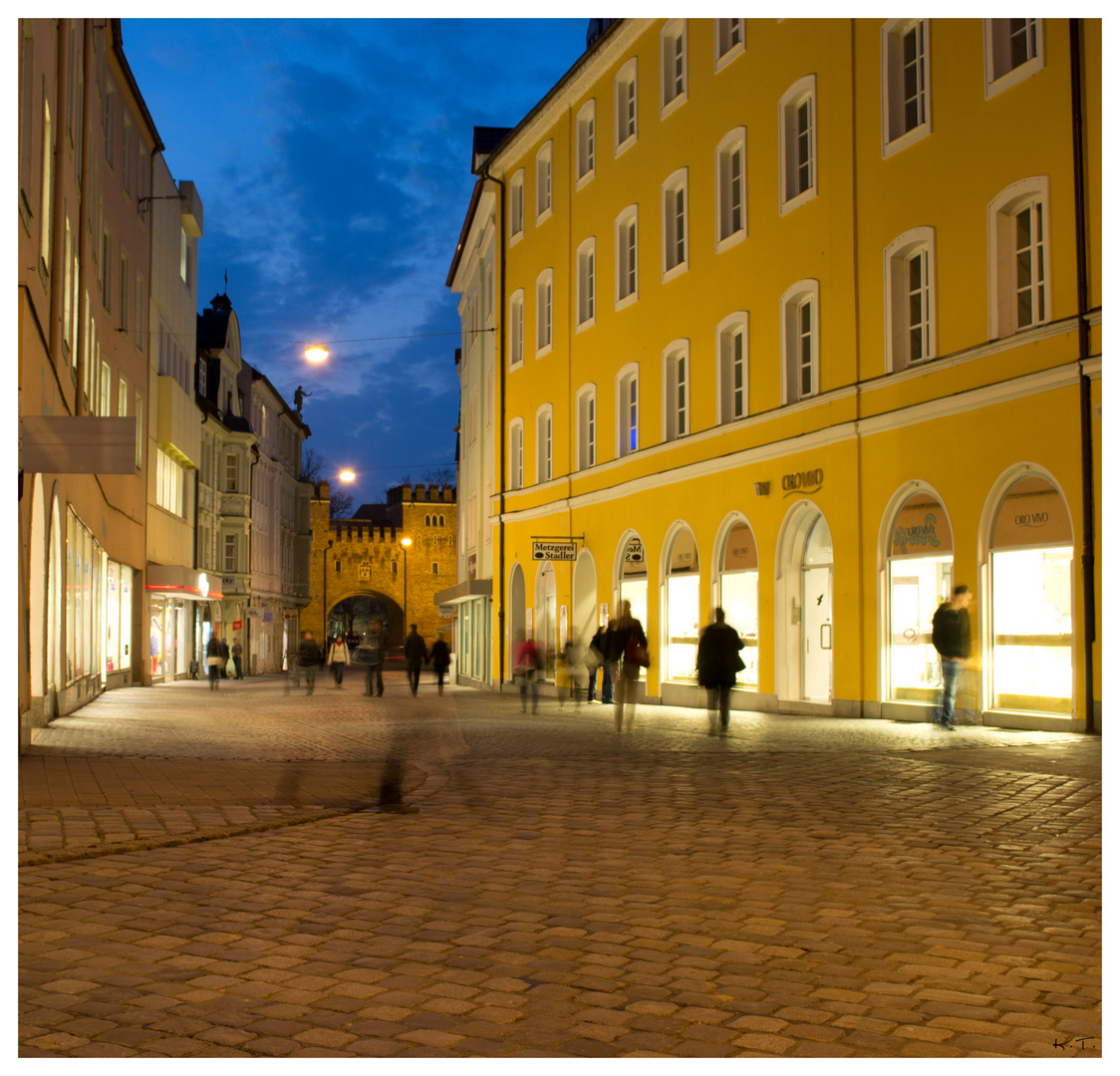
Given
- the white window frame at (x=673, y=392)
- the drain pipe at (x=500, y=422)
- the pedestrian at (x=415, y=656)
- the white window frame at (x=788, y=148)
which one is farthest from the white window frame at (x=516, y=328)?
the white window frame at (x=788, y=148)

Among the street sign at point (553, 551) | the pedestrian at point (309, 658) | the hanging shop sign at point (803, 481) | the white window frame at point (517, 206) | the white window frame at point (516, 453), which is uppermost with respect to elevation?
the white window frame at point (517, 206)

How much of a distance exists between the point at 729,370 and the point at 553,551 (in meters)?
6.00

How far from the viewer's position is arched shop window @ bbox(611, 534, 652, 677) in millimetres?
29047

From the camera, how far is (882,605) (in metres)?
20.5

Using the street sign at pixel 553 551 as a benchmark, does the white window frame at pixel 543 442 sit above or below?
above

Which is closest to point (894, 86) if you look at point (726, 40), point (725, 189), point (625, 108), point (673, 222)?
point (725, 189)

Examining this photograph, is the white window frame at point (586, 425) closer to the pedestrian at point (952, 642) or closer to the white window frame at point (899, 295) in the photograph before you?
the white window frame at point (899, 295)

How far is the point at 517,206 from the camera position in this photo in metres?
39.5

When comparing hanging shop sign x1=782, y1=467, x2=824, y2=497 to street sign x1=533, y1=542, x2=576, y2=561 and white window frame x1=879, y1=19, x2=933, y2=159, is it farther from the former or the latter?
street sign x1=533, y1=542, x2=576, y2=561

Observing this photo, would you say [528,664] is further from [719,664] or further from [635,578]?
[719,664]

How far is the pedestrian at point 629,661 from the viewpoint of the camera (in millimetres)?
18516

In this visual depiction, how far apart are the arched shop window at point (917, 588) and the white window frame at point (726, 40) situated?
412 inches
